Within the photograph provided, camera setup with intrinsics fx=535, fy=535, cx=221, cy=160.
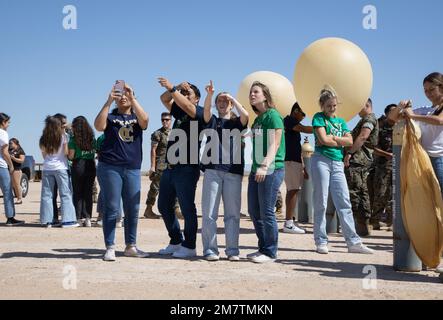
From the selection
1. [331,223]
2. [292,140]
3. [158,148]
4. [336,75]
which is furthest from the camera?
[158,148]

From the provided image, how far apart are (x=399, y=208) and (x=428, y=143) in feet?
2.43

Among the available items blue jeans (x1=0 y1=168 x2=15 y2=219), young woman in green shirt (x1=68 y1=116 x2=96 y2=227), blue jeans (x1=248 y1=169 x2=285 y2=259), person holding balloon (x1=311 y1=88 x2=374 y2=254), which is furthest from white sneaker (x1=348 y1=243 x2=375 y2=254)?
blue jeans (x1=0 y1=168 x2=15 y2=219)

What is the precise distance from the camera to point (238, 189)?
552cm

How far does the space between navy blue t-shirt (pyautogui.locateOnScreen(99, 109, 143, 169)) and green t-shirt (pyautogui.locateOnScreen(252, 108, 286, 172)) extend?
126 centimetres

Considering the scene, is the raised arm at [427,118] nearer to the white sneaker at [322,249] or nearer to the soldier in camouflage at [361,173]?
the white sneaker at [322,249]

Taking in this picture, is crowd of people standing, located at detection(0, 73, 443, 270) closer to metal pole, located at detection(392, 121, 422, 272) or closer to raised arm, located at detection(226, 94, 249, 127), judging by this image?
raised arm, located at detection(226, 94, 249, 127)

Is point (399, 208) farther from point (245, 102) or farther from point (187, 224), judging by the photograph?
point (245, 102)

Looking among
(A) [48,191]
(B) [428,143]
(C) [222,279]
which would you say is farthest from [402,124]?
(A) [48,191]

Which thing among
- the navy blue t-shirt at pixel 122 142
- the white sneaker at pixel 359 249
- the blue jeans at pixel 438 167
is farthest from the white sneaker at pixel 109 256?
the blue jeans at pixel 438 167

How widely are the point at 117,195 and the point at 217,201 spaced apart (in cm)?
105

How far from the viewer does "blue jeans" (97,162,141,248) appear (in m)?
5.56

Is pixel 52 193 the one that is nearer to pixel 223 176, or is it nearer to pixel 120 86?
pixel 120 86

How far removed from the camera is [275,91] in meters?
8.72

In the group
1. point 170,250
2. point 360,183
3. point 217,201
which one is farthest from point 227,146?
point 360,183
